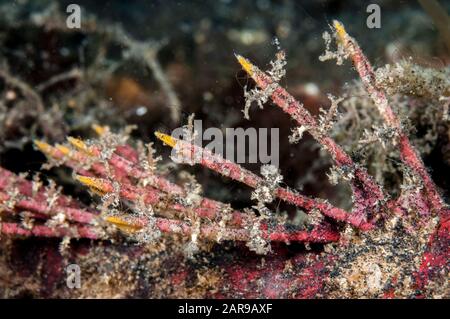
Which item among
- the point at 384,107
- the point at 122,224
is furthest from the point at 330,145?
the point at 122,224

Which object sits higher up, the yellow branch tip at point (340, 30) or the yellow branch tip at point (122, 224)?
the yellow branch tip at point (340, 30)

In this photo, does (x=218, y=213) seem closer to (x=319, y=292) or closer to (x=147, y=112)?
(x=319, y=292)

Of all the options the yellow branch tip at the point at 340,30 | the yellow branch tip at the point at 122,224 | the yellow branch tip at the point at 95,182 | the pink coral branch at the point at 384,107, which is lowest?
the yellow branch tip at the point at 122,224

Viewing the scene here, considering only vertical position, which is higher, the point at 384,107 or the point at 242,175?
the point at 384,107

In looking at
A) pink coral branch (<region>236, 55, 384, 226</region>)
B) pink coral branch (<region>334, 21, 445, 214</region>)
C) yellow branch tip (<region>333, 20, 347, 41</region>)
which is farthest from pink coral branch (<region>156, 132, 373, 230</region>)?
yellow branch tip (<region>333, 20, 347, 41</region>)

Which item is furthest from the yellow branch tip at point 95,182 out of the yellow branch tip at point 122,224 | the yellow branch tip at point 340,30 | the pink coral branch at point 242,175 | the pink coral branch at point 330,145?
the yellow branch tip at point 340,30

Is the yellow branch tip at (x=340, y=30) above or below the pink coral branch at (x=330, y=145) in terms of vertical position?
above

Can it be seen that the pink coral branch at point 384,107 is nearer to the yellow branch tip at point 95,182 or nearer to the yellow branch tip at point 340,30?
the yellow branch tip at point 340,30

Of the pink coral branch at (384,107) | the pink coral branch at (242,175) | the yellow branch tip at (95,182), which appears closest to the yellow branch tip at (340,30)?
the pink coral branch at (384,107)

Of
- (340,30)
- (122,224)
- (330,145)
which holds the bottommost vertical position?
(122,224)

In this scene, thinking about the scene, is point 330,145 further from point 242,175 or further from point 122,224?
point 122,224

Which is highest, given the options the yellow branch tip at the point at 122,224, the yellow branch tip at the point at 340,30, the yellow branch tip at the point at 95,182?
the yellow branch tip at the point at 340,30

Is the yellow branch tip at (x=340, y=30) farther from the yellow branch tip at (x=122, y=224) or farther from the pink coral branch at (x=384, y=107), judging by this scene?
the yellow branch tip at (x=122, y=224)

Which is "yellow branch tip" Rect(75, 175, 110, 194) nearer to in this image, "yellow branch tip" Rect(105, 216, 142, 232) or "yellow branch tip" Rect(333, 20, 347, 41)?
"yellow branch tip" Rect(105, 216, 142, 232)
